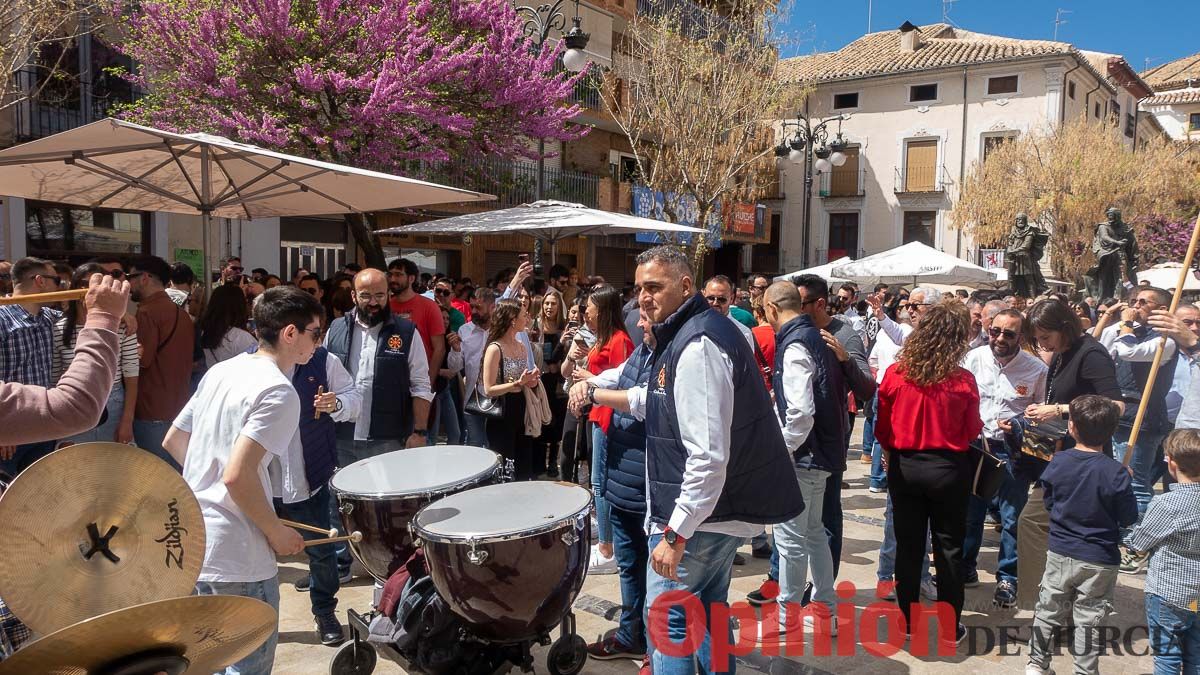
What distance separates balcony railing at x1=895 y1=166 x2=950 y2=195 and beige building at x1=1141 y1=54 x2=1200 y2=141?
1916 cm

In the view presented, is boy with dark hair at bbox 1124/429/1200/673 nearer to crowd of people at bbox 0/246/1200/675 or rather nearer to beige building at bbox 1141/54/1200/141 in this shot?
crowd of people at bbox 0/246/1200/675

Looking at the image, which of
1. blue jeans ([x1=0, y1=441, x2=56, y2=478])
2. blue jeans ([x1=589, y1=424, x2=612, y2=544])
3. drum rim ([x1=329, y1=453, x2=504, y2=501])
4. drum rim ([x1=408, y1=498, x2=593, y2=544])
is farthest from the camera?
blue jeans ([x1=589, y1=424, x2=612, y2=544])

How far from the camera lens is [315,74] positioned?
9.95m

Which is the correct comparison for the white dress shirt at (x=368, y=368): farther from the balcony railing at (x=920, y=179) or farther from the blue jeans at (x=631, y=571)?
the balcony railing at (x=920, y=179)

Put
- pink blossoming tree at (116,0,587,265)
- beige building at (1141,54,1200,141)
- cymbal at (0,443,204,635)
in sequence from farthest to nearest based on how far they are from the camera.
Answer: beige building at (1141,54,1200,141), pink blossoming tree at (116,0,587,265), cymbal at (0,443,204,635)

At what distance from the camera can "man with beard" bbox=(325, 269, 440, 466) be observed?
16.9 feet

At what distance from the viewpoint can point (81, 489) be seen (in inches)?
75.4

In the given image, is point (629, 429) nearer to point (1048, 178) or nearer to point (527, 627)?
point (527, 627)

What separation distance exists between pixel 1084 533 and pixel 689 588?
197cm

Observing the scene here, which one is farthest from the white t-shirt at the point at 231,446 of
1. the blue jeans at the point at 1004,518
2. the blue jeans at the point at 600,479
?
the blue jeans at the point at 1004,518

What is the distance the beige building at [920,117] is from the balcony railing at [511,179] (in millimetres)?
13549

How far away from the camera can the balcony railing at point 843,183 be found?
34.7m

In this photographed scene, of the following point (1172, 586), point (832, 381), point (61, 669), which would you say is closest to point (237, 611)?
point (61, 669)

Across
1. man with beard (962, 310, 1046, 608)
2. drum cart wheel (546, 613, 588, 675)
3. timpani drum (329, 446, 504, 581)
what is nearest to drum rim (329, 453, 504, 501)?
timpani drum (329, 446, 504, 581)
